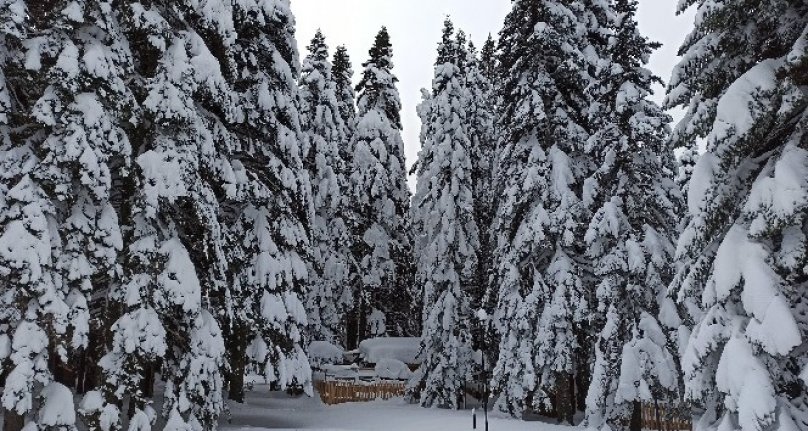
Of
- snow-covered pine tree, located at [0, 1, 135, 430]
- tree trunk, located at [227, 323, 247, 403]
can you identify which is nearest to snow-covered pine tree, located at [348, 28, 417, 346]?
tree trunk, located at [227, 323, 247, 403]

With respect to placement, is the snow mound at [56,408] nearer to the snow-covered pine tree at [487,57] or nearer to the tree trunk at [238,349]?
the tree trunk at [238,349]

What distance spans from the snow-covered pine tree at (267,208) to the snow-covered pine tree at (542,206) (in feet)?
22.8

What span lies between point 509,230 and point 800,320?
13661 millimetres

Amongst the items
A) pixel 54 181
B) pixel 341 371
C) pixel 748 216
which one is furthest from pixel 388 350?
pixel 748 216

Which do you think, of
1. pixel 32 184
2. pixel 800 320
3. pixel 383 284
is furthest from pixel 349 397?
Answer: pixel 800 320

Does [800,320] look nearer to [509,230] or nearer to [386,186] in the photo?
[509,230]

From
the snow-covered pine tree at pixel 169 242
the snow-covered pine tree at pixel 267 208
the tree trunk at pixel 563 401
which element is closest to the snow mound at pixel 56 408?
the snow-covered pine tree at pixel 169 242

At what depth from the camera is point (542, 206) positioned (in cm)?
2116

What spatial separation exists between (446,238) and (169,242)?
46.6 feet

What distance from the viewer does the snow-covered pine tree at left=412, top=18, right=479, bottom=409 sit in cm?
2491

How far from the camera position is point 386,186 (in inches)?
1423

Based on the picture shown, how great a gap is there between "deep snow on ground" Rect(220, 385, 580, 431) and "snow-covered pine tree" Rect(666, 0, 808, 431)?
926cm

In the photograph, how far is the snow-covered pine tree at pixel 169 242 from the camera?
1267 cm

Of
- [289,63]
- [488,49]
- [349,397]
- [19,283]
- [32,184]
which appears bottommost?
[349,397]
